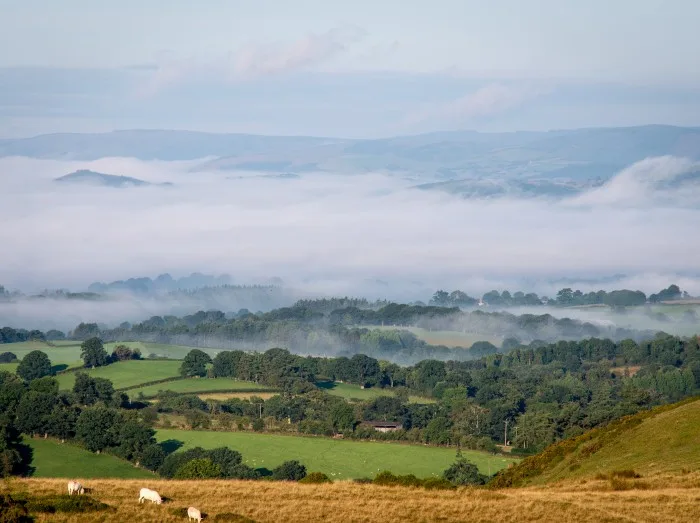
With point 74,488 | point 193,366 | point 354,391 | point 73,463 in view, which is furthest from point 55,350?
point 74,488

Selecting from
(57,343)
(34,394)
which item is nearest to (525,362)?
(57,343)

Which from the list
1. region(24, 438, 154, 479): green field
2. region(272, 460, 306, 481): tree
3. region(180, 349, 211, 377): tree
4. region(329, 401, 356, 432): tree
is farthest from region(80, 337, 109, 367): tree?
region(272, 460, 306, 481): tree

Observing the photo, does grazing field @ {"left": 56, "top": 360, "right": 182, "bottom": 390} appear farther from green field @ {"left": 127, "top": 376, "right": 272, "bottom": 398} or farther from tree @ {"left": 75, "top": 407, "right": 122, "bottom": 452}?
tree @ {"left": 75, "top": 407, "right": 122, "bottom": 452}

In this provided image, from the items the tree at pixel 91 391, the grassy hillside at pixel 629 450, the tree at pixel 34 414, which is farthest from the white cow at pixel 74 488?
the tree at pixel 91 391

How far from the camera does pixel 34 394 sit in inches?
3696

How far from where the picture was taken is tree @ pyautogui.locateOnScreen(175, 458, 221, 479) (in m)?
67.4

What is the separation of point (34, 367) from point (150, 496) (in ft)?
343

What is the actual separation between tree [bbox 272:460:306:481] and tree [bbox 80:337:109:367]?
64.0 meters

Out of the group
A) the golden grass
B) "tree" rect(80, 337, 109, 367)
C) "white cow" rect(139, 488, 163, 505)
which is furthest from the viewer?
"tree" rect(80, 337, 109, 367)

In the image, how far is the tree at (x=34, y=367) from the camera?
134m

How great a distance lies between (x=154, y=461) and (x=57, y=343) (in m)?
104

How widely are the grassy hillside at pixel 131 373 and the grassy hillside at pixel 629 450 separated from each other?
7866cm

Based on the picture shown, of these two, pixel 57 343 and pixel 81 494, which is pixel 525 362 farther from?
pixel 81 494

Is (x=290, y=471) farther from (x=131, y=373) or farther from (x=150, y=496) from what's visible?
(x=131, y=373)
